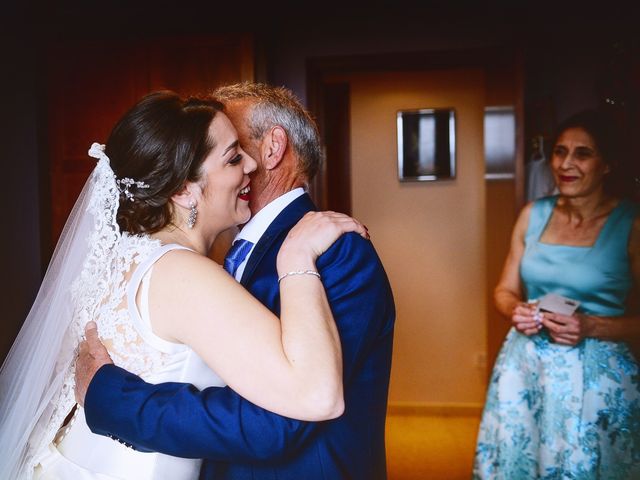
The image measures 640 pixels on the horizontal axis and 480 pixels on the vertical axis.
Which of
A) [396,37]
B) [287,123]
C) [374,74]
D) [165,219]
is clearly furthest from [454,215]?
[165,219]

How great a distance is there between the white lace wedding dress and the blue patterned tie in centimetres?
24

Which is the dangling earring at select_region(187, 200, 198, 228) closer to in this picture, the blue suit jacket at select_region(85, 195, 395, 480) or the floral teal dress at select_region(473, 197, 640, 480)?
the blue suit jacket at select_region(85, 195, 395, 480)

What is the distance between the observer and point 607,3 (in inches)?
126

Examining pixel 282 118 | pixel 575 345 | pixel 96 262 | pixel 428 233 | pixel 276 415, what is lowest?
pixel 575 345

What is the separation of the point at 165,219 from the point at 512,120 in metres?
2.45

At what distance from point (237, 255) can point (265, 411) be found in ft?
1.64

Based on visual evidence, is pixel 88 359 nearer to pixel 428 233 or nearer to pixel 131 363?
pixel 131 363

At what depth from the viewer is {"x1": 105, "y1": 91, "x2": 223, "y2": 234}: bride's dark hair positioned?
135 cm

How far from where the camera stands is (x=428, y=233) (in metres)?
4.64

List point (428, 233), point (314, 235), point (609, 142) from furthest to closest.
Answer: point (428, 233), point (609, 142), point (314, 235)

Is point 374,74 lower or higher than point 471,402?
higher

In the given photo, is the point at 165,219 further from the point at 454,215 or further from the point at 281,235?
the point at 454,215

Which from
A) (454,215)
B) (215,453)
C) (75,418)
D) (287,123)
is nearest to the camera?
(215,453)

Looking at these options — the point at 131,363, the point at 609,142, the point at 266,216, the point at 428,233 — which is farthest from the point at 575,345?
the point at 428,233
